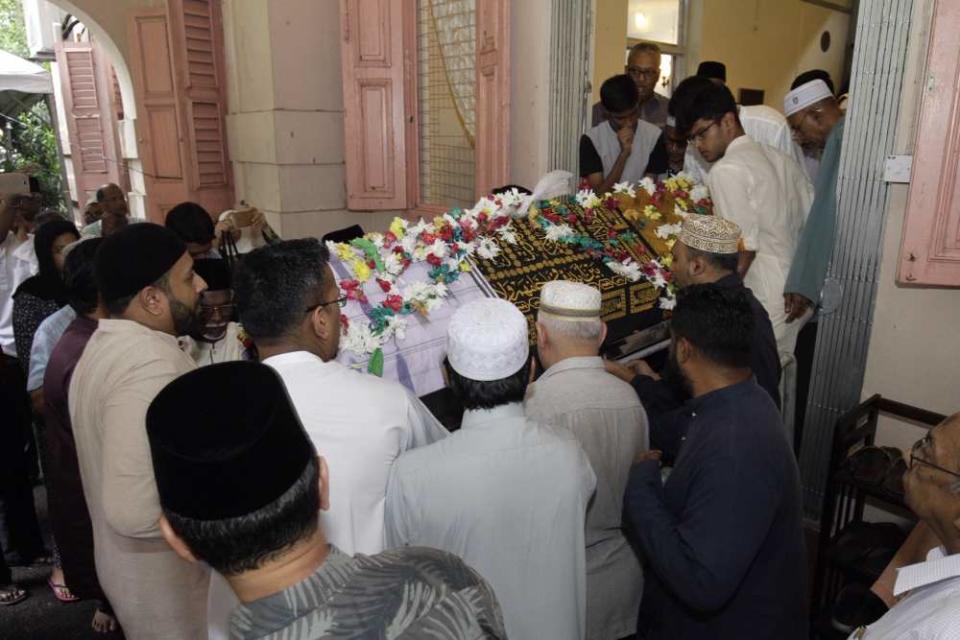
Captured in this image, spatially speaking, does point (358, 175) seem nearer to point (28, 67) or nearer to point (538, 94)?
point (538, 94)

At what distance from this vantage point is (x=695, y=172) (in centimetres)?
433

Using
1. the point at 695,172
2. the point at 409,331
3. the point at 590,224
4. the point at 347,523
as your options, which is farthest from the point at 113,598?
the point at 695,172

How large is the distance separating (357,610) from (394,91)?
585 cm

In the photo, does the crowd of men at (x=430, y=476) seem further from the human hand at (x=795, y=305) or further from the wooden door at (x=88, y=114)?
the wooden door at (x=88, y=114)

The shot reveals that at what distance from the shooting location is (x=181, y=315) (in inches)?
86.6

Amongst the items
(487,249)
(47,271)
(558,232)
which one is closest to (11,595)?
(47,271)

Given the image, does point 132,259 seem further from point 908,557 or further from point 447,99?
point 447,99

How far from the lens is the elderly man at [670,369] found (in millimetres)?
2436

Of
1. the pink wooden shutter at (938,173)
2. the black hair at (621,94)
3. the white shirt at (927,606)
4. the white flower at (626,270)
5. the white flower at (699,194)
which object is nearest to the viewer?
the white shirt at (927,606)

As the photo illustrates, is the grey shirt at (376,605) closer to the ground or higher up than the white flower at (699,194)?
closer to the ground

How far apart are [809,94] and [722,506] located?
282cm

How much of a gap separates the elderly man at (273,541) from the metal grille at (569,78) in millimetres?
4203

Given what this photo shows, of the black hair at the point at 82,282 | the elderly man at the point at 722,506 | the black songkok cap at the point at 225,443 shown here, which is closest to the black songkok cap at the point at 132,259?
the black hair at the point at 82,282

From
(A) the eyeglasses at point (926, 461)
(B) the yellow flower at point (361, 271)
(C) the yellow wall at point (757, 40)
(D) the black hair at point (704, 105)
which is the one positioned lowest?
(A) the eyeglasses at point (926, 461)
